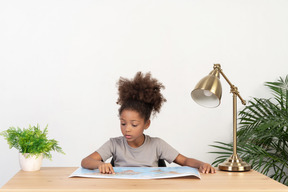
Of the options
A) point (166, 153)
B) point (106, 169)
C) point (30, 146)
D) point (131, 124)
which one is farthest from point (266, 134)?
point (30, 146)

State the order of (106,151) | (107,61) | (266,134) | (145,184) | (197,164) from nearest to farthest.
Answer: (145,184), (197,164), (106,151), (266,134), (107,61)

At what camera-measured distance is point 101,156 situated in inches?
95.0

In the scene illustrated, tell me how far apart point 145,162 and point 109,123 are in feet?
5.32

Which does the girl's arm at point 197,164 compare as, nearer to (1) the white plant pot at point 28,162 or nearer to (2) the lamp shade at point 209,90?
(2) the lamp shade at point 209,90

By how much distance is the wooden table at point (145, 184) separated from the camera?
1.72 meters

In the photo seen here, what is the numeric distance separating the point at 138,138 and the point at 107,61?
1.68m

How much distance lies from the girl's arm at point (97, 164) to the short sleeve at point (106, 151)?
23 millimetres

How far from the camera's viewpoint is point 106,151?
2.45 meters

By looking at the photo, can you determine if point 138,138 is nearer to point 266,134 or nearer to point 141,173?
point 141,173

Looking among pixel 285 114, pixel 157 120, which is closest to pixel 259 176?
pixel 285 114

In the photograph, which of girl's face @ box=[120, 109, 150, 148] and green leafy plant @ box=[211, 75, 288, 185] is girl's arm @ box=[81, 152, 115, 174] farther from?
green leafy plant @ box=[211, 75, 288, 185]

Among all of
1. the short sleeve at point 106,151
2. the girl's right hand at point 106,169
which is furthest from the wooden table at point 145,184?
the short sleeve at point 106,151

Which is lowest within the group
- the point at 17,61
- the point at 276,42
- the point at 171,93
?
the point at 171,93

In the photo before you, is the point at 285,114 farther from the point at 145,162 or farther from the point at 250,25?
the point at 145,162
